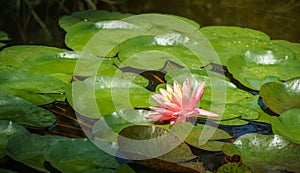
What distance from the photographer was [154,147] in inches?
42.4

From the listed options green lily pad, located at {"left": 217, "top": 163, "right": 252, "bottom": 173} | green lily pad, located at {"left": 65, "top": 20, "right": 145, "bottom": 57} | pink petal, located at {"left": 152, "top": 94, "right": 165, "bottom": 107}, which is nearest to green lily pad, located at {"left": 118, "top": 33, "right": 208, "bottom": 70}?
green lily pad, located at {"left": 65, "top": 20, "right": 145, "bottom": 57}

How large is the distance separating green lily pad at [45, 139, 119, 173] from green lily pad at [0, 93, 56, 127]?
166mm

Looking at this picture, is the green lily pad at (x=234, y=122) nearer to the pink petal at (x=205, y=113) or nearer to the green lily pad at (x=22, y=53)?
the pink petal at (x=205, y=113)

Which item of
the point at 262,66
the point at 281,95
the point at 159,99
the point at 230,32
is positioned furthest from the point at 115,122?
the point at 230,32

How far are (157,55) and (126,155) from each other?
0.63 m

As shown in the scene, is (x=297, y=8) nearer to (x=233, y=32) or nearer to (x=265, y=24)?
(x=265, y=24)

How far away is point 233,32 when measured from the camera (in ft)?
6.30

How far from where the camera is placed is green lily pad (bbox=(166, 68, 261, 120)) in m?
1.35

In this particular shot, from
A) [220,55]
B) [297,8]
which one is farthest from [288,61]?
[297,8]

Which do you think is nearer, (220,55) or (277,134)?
(277,134)

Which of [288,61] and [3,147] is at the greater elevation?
[288,61]

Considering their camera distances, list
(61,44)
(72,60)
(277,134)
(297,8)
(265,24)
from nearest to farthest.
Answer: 1. (277,134)
2. (72,60)
3. (61,44)
4. (265,24)
5. (297,8)

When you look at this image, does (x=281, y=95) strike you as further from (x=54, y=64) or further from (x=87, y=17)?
(x=87, y=17)

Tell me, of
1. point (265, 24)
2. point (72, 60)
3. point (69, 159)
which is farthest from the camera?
point (265, 24)
